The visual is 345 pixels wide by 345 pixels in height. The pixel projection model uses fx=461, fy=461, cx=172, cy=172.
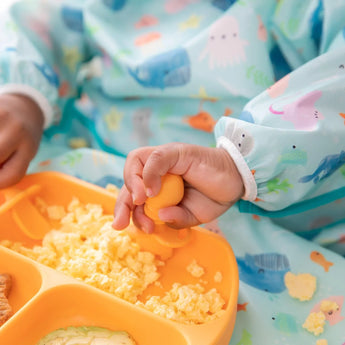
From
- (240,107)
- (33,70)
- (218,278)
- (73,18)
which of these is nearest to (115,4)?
(73,18)

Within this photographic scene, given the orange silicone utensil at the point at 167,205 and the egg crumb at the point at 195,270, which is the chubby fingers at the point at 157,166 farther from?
the egg crumb at the point at 195,270

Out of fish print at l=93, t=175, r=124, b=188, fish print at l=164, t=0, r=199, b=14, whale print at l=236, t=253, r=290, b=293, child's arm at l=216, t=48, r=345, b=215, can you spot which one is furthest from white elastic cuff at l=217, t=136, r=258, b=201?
fish print at l=164, t=0, r=199, b=14

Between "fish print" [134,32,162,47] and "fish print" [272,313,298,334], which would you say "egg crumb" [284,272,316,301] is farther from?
"fish print" [134,32,162,47]

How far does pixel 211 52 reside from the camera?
738mm

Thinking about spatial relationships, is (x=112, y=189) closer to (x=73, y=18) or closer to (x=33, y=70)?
(x=33, y=70)

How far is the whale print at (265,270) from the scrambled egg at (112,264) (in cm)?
8

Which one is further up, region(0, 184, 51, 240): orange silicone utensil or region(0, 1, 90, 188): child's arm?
region(0, 1, 90, 188): child's arm

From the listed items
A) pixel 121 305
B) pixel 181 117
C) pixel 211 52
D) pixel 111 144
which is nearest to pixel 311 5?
pixel 211 52

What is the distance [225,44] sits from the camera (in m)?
0.73

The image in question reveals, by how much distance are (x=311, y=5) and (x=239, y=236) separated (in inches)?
14.4

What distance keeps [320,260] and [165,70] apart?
1.27ft

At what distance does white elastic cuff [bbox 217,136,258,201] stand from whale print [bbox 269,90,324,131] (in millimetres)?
73

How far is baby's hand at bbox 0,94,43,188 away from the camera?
0.68 metres

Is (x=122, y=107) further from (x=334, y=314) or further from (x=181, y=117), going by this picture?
(x=334, y=314)
